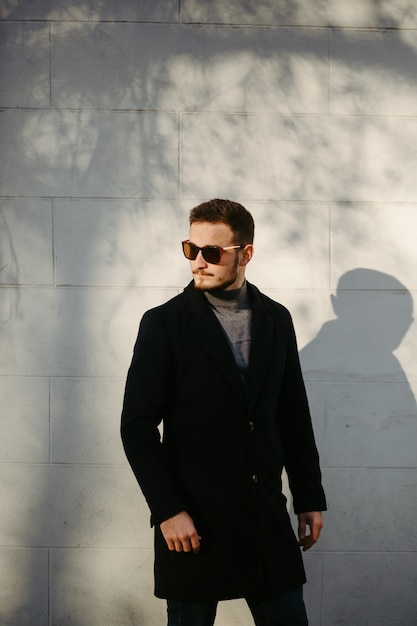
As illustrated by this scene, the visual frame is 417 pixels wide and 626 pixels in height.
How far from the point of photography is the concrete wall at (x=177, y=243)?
402 centimetres

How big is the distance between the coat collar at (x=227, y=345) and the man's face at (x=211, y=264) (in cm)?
8

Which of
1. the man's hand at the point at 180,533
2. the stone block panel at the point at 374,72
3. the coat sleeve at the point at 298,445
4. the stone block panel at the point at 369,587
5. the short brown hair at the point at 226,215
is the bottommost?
the stone block panel at the point at 369,587

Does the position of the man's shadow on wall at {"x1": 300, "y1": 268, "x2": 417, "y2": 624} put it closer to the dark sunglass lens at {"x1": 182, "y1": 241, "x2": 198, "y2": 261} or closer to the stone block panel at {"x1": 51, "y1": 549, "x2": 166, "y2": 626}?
the stone block panel at {"x1": 51, "y1": 549, "x2": 166, "y2": 626}

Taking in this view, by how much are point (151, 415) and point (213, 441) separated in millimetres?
238

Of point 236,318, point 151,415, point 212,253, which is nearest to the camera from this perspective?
point 151,415

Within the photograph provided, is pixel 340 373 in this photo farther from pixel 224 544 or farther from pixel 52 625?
pixel 52 625

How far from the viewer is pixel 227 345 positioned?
280cm

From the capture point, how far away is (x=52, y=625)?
408 centimetres

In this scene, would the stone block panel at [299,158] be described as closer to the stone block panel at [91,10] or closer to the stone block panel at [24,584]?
the stone block panel at [91,10]

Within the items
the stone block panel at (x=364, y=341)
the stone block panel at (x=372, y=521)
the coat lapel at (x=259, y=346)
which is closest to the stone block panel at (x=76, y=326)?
the stone block panel at (x=364, y=341)

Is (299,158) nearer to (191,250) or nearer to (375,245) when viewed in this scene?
(375,245)

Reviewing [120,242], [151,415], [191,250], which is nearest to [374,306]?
[120,242]

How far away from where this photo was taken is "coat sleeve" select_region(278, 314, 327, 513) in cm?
302

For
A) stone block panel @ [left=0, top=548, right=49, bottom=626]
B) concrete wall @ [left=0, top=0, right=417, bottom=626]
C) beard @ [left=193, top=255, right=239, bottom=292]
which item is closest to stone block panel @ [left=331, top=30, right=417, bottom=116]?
concrete wall @ [left=0, top=0, right=417, bottom=626]
